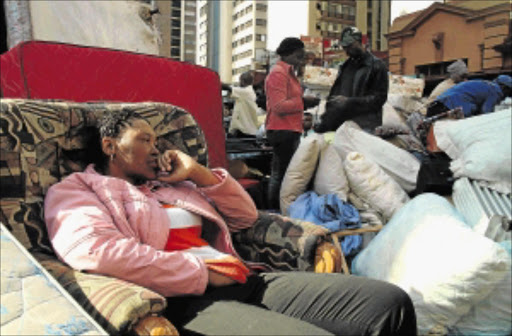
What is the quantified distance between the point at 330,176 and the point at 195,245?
1542 millimetres

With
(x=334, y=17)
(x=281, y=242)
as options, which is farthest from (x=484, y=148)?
(x=334, y=17)

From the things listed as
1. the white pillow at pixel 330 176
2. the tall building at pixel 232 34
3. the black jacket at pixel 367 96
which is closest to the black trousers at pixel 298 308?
the white pillow at pixel 330 176

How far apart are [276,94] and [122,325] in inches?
103

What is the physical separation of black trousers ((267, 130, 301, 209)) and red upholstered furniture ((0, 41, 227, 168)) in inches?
21.9

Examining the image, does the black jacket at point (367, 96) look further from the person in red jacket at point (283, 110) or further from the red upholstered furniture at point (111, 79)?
the red upholstered furniture at point (111, 79)

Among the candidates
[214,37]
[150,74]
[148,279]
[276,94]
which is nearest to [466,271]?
[148,279]

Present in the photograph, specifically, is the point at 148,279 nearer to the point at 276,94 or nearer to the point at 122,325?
the point at 122,325

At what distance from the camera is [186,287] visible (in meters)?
1.24

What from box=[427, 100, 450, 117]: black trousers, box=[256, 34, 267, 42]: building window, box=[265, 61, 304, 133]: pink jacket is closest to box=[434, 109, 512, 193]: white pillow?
box=[265, 61, 304, 133]: pink jacket

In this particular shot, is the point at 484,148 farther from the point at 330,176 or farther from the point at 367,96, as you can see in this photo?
the point at 367,96

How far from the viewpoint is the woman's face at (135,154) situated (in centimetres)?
153

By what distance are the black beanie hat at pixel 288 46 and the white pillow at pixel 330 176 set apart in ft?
2.79

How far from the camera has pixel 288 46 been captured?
11.1ft

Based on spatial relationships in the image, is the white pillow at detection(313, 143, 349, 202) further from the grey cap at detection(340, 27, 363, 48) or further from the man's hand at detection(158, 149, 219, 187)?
the man's hand at detection(158, 149, 219, 187)
